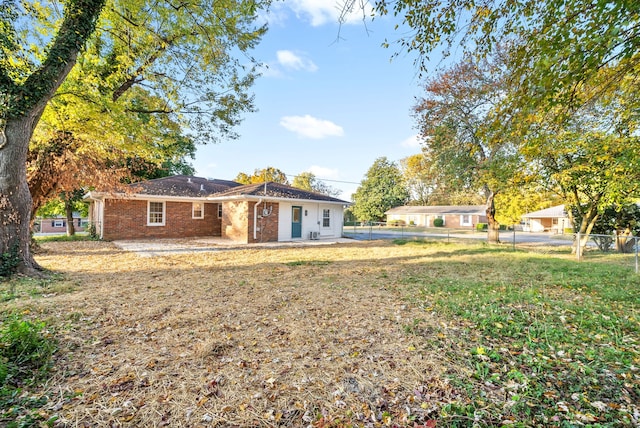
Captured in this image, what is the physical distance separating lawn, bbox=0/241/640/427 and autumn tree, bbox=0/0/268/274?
2.82 metres

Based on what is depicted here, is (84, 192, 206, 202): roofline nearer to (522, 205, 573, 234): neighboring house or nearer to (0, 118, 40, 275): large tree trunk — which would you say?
(0, 118, 40, 275): large tree trunk

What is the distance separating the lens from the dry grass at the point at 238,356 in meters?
2.27

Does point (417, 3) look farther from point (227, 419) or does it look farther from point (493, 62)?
point (493, 62)

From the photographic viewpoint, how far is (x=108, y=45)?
339 inches

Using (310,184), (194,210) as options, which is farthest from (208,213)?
(310,184)

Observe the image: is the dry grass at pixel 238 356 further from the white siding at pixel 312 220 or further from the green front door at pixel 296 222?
the green front door at pixel 296 222

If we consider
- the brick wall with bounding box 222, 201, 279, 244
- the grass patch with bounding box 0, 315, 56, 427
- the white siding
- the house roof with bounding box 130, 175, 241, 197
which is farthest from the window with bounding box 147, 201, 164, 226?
the grass patch with bounding box 0, 315, 56, 427

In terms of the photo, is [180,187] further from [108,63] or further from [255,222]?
[108,63]

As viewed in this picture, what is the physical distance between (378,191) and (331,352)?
4161cm

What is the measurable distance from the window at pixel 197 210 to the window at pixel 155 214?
1.64 meters

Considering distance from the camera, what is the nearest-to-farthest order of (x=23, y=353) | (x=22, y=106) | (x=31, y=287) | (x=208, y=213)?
1. (x=23, y=353)
2. (x=31, y=287)
3. (x=22, y=106)
4. (x=208, y=213)

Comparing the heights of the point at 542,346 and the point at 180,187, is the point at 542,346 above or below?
below

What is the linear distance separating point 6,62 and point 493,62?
17909 millimetres

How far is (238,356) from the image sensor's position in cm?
314
